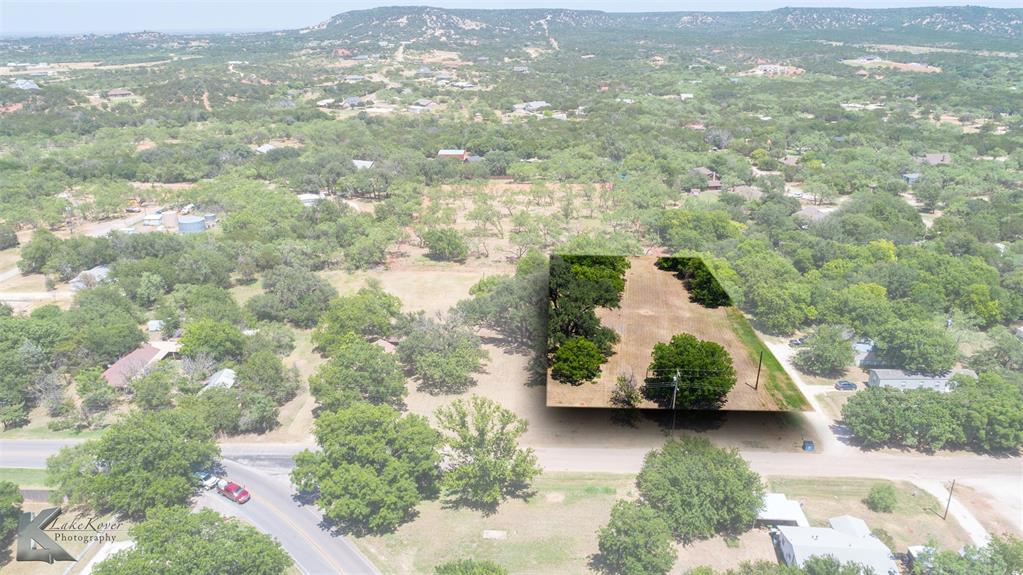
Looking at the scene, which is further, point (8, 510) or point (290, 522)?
point (290, 522)

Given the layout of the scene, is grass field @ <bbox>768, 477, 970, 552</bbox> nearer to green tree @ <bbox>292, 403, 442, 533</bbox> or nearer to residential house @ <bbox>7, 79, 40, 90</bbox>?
green tree @ <bbox>292, 403, 442, 533</bbox>

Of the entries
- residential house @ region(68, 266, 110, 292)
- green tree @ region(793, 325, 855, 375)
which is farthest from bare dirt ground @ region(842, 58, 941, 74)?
residential house @ region(68, 266, 110, 292)

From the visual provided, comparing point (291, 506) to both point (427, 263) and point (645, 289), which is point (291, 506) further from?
point (427, 263)

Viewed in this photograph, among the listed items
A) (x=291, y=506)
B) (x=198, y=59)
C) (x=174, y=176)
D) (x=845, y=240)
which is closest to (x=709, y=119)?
(x=845, y=240)

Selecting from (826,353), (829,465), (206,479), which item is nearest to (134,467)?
(206,479)

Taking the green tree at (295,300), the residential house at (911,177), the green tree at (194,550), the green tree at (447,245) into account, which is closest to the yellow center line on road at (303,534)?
the green tree at (194,550)

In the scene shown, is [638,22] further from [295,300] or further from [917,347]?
[917,347]

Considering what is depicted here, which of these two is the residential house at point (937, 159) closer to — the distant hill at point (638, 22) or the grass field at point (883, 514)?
the grass field at point (883, 514)
